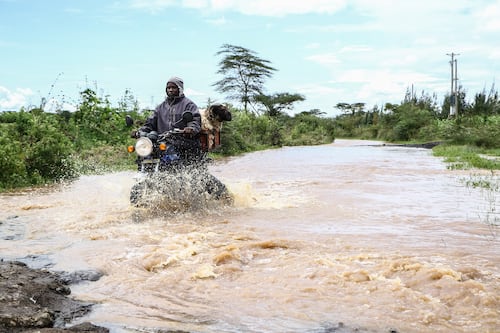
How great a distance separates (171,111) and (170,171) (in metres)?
0.97

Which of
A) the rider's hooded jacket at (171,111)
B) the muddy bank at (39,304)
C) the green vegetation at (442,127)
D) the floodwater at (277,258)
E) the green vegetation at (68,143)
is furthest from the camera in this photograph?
the green vegetation at (442,127)

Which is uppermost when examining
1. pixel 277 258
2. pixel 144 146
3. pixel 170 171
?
pixel 144 146

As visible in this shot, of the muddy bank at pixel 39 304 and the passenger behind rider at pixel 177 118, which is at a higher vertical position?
the passenger behind rider at pixel 177 118

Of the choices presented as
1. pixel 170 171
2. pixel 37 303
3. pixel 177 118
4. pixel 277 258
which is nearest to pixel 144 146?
pixel 170 171

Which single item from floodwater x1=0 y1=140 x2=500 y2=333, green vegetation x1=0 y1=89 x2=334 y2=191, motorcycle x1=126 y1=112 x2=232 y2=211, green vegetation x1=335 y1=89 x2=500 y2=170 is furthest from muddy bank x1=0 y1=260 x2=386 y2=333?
green vegetation x1=335 y1=89 x2=500 y2=170

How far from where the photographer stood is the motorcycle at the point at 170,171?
6910 millimetres

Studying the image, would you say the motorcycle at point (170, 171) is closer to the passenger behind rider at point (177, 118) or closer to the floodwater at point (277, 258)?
the passenger behind rider at point (177, 118)

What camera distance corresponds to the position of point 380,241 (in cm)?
573

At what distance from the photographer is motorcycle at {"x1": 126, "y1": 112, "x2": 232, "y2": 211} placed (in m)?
6.91

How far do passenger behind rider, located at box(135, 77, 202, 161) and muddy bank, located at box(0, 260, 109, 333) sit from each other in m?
3.25

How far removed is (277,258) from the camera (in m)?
5.03

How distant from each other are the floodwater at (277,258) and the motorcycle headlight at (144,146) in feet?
2.89

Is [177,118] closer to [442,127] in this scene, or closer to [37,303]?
[37,303]

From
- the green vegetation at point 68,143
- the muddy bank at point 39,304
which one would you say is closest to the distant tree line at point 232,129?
the green vegetation at point 68,143
